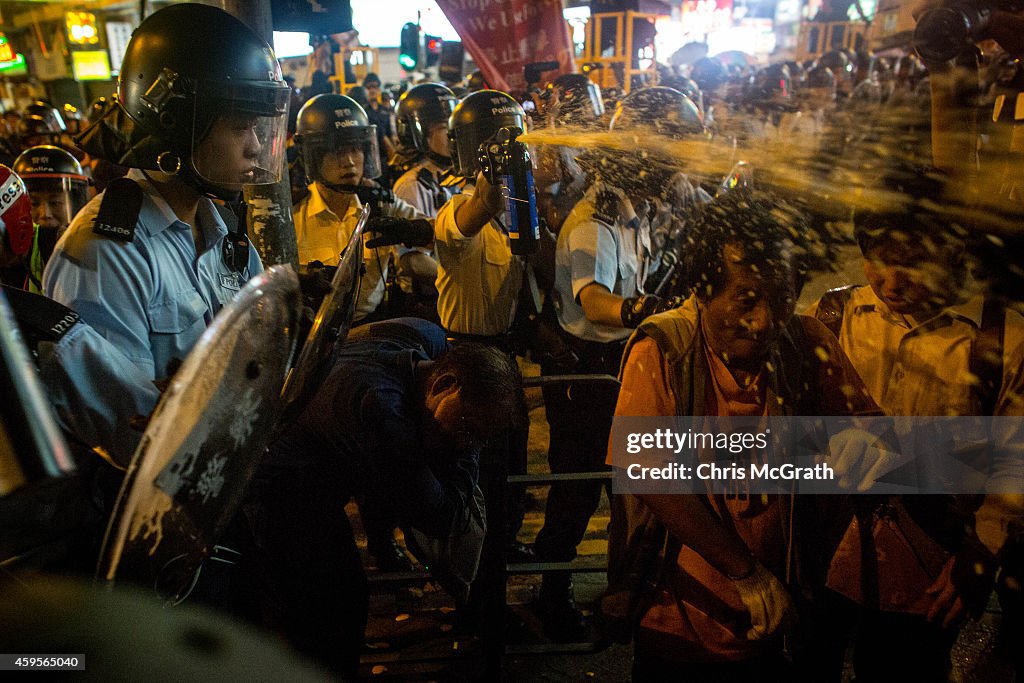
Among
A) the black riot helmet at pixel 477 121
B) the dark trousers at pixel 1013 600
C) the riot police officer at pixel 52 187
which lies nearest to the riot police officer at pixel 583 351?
the black riot helmet at pixel 477 121

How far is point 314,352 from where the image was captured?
5.82 ft

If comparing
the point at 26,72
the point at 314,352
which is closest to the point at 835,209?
the point at 314,352

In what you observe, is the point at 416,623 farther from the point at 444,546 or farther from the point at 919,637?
the point at 919,637

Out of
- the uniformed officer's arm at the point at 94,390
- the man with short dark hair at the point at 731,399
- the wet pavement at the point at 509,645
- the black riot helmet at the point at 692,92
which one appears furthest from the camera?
the black riot helmet at the point at 692,92

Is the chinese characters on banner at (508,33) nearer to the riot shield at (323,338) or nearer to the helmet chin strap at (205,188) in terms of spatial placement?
the helmet chin strap at (205,188)

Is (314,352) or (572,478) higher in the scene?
(314,352)

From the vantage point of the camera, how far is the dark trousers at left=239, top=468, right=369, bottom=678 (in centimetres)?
259

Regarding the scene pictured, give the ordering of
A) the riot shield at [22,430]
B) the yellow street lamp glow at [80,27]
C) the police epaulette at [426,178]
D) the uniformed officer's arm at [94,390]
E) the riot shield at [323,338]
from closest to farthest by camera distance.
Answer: the riot shield at [22,430], the riot shield at [323,338], the uniformed officer's arm at [94,390], the police epaulette at [426,178], the yellow street lamp glow at [80,27]

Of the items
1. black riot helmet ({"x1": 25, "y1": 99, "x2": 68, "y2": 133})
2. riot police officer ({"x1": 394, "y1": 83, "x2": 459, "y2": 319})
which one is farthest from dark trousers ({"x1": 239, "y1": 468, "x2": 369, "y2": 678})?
black riot helmet ({"x1": 25, "y1": 99, "x2": 68, "y2": 133})

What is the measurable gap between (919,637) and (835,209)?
4814 millimetres

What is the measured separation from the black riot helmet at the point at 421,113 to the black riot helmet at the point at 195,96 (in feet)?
13.0

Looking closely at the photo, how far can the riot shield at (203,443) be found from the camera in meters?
1.28
